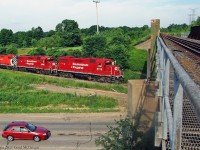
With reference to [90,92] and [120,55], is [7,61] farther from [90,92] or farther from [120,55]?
[90,92]

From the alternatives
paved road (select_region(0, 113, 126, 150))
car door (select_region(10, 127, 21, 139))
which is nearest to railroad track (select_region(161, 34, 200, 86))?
paved road (select_region(0, 113, 126, 150))

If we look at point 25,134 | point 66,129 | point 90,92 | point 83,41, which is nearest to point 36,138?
point 25,134

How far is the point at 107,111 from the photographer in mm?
36062

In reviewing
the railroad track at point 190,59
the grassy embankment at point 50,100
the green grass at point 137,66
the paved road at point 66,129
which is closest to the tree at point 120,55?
the green grass at point 137,66

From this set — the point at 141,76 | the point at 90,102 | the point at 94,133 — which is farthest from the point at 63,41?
the point at 94,133

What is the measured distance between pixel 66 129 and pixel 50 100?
11.6 metres

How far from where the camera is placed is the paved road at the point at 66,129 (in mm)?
25453

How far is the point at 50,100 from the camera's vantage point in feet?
133

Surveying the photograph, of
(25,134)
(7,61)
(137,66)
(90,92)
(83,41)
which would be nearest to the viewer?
(25,134)

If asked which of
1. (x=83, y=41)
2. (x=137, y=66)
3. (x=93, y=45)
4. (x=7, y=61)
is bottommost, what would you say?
(x=137, y=66)

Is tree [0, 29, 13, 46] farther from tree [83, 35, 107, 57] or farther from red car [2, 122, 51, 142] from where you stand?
red car [2, 122, 51, 142]

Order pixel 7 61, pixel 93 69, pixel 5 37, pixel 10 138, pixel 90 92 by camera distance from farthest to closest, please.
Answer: pixel 5 37, pixel 7 61, pixel 93 69, pixel 90 92, pixel 10 138

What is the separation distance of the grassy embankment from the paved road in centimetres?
211

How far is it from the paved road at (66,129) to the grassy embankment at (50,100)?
2110mm
